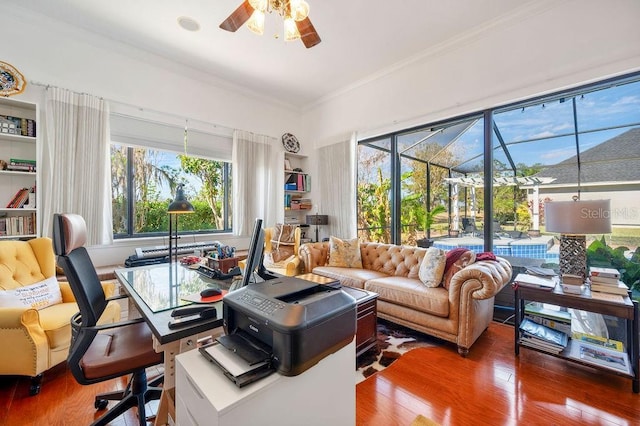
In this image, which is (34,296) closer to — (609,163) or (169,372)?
(169,372)

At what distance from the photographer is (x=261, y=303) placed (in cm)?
101

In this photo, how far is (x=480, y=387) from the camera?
5.88ft

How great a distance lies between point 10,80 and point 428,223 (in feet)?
15.1

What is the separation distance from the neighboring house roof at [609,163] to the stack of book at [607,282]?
968mm

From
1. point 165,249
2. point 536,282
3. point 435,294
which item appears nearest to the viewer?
point 536,282

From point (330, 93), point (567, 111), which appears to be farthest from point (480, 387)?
point (330, 93)

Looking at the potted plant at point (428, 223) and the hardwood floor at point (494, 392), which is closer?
the hardwood floor at point (494, 392)

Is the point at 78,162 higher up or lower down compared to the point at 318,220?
higher up

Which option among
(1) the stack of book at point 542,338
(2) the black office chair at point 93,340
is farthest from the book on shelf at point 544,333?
(2) the black office chair at point 93,340

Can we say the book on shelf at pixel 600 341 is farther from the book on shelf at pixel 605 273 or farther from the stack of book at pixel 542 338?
the book on shelf at pixel 605 273

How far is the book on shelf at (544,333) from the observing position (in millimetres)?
1984

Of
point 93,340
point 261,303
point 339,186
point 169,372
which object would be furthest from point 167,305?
point 339,186

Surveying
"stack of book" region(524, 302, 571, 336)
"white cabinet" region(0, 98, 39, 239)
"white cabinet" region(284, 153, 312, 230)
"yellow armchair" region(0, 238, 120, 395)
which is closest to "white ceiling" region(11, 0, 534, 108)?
"white cabinet" region(0, 98, 39, 239)

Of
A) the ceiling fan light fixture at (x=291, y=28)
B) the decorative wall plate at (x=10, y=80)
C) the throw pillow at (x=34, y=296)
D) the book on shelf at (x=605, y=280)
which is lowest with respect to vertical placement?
the throw pillow at (x=34, y=296)
